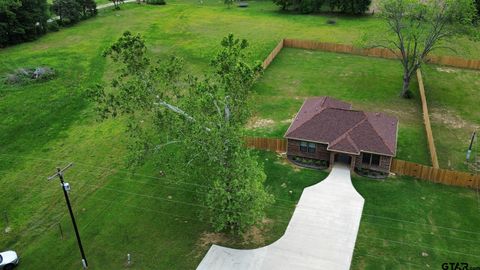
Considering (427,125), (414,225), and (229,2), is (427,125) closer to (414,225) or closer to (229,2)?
(414,225)

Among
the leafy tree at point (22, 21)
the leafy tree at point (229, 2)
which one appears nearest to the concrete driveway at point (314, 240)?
the leafy tree at point (22, 21)

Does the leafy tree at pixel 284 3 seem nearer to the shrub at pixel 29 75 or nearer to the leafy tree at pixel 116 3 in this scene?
the leafy tree at pixel 116 3

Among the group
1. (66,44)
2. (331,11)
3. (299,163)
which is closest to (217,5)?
(331,11)

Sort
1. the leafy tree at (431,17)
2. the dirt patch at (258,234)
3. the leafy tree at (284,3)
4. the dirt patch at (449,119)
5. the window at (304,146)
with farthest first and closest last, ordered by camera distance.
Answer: the leafy tree at (284,3) → the leafy tree at (431,17) → the dirt patch at (449,119) → the window at (304,146) → the dirt patch at (258,234)

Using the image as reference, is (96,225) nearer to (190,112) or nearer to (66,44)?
(190,112)

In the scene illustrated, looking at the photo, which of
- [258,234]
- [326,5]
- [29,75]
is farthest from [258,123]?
[326,5]

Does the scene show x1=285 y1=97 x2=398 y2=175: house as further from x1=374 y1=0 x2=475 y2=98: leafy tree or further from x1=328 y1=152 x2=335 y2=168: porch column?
x1=374 y1=0 x2=475 y2=98: leafy tree

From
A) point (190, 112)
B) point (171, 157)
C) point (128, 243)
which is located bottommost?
point (128, 243)
